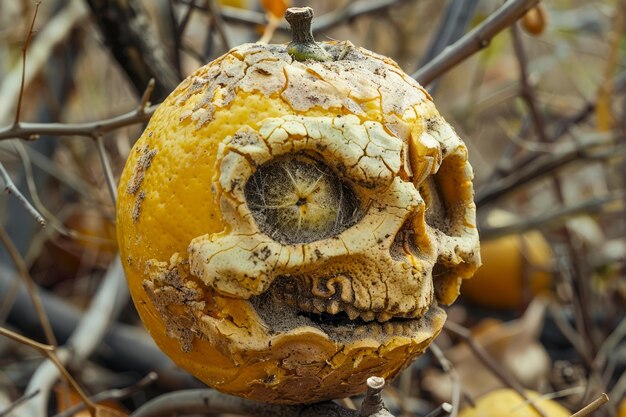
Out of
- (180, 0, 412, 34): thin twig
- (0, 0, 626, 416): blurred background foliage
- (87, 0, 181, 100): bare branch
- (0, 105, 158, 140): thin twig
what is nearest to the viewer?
(0, 105, 158, 140): thin twig

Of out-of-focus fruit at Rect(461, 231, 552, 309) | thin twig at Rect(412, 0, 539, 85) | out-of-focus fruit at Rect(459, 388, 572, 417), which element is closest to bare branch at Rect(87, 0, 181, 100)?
thin twig at Rect(412, 0, 539, 85)

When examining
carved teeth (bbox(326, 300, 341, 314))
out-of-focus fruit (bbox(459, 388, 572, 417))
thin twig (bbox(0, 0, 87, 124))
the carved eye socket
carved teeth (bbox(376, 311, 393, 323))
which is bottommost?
out-of-focus fruit (bbox(459, 388, 572, 417))

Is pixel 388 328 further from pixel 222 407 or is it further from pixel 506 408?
pixel 506 408

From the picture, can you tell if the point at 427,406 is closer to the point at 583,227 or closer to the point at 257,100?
the point at 583,227

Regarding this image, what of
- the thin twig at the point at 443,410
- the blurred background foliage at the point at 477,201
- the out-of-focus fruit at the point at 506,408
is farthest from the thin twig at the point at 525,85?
the thin twig at the point at 443,410

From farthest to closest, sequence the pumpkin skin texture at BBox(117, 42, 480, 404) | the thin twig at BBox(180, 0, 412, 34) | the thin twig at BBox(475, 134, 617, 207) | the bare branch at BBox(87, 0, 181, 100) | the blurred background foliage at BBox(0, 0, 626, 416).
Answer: the thin twig at BBox(475, 134, 617, 207), the thin twig at BBox(180, 0, 412, 34), the blurred background foliage at BBox(0, 0, 626, 416), the bare branch at BBox(87, 0, 181, 100), the pumpkin skin texture at BBox(117, 42, 480, 404)

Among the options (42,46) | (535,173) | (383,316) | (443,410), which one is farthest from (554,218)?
(42,46)

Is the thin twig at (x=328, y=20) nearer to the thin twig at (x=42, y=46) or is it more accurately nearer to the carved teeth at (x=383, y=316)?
the thin twig at (x=42, y=46)

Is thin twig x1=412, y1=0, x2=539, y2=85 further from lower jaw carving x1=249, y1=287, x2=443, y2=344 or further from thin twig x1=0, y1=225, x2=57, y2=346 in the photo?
thin twig x1=0, y1=225, x2=57, y2=346
